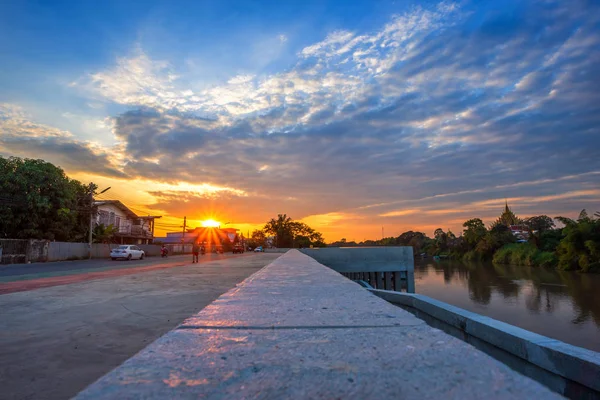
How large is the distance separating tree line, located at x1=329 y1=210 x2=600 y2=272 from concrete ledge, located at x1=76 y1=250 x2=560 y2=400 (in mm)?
53813

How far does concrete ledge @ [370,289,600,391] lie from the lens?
2.00 metres

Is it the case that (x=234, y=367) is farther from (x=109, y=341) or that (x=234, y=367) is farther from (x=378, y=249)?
(x=378, y=249)

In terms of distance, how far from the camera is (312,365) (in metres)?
1.51

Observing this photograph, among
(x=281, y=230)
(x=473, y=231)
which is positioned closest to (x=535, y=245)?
(x=473, y=231)

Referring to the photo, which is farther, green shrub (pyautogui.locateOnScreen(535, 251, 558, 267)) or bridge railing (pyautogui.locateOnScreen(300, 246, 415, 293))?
green shrub (pyautogui.locateOnScreen(535, 251, 558, 267))

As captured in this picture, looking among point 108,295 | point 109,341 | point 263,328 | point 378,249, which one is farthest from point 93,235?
point 263,328

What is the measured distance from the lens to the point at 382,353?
1650 millimetres

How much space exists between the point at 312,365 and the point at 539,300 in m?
36.3

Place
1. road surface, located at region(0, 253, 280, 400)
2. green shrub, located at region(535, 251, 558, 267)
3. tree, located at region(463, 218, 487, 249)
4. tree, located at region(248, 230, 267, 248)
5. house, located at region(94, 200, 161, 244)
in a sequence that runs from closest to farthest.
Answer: road surface, located at region(0, 253, 280, 400)
house, located at region(94, 200, 161, 244)
green shrub, located at region(535, 251, 558, 267)
tree, located at region(463, 218, 487, 249)
tree, located at region(248, 230, 267, 248)

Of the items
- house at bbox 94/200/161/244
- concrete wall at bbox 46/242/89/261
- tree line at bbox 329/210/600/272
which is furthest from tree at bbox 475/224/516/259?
concrete wall at bbox 46/242/89/261

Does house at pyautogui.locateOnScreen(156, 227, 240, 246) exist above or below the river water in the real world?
above

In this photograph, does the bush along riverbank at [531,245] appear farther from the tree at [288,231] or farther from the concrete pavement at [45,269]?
the concrete pavement at [45,269]

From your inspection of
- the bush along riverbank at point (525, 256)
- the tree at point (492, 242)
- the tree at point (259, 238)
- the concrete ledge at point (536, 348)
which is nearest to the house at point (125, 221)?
the tree at point (259, 238)

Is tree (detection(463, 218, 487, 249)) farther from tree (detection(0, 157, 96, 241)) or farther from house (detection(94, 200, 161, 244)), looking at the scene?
tree (detection(0, 157, 96, 241))
